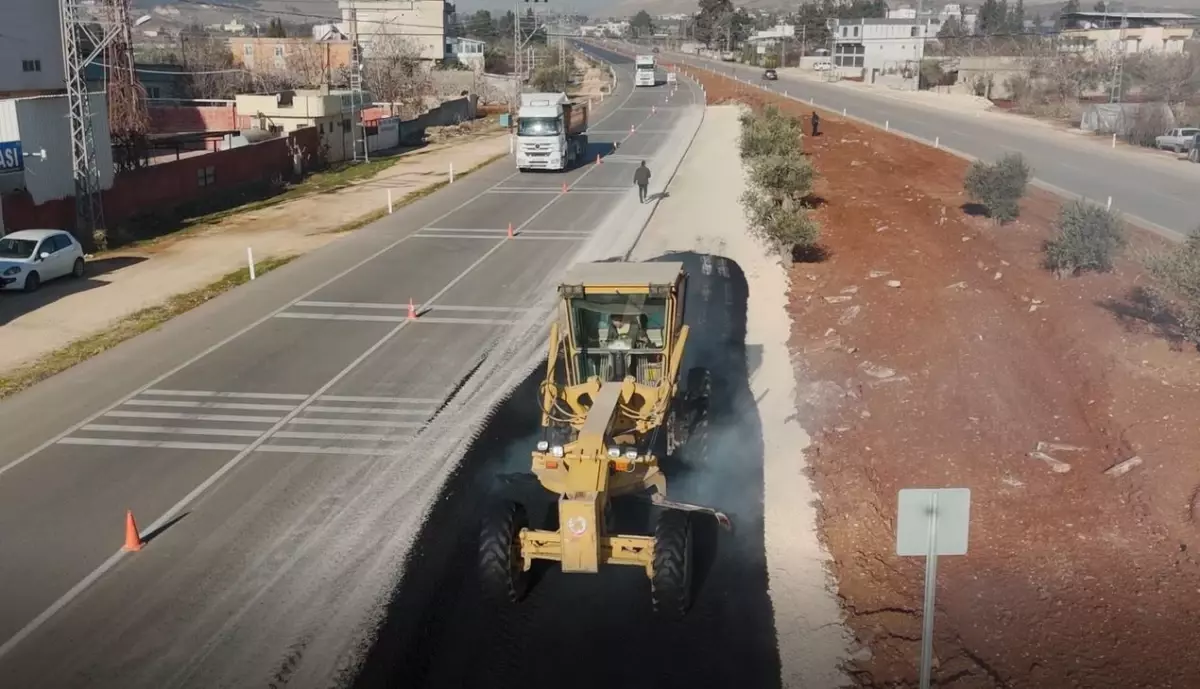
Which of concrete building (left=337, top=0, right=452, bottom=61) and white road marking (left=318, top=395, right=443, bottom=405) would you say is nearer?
white road marking (left=318, top=395, right=443, bottom=405)

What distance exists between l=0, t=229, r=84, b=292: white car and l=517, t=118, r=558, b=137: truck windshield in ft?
74.0

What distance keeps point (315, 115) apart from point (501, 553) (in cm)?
4847

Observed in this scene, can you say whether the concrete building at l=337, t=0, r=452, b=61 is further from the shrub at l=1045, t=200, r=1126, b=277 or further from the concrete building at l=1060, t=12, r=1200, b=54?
the shrub at l=1045, t=200, r=1126, b=277

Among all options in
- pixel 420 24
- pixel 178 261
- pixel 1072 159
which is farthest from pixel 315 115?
pixel 420 24

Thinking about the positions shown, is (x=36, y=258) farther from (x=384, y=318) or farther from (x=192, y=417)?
(x=192, y=417)

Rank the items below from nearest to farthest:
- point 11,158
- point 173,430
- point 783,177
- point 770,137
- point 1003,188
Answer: point 173,430, point 1003,188, point 11,158, point 783,177, point 770,137

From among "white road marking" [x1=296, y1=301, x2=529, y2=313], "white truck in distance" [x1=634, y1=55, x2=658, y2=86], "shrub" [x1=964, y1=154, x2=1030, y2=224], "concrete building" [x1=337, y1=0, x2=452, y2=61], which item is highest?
"concrete building" [x1=337, y1=0, x2=452, y2=61]

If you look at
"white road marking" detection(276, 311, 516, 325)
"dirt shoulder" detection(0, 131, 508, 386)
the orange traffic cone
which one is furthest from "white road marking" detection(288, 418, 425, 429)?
"dirt shoulder" detection(0, 131, 508, 386)

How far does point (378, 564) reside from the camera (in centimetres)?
1234

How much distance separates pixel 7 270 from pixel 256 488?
16172 millimetres

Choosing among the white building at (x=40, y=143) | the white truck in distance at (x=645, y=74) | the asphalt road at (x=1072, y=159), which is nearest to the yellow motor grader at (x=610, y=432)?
the asphalt road at (x=1072, y=159)

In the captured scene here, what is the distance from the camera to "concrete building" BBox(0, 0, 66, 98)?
5566 cm

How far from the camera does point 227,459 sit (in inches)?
622

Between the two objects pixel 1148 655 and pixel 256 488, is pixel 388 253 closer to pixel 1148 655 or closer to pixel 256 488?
pixel 256 488
